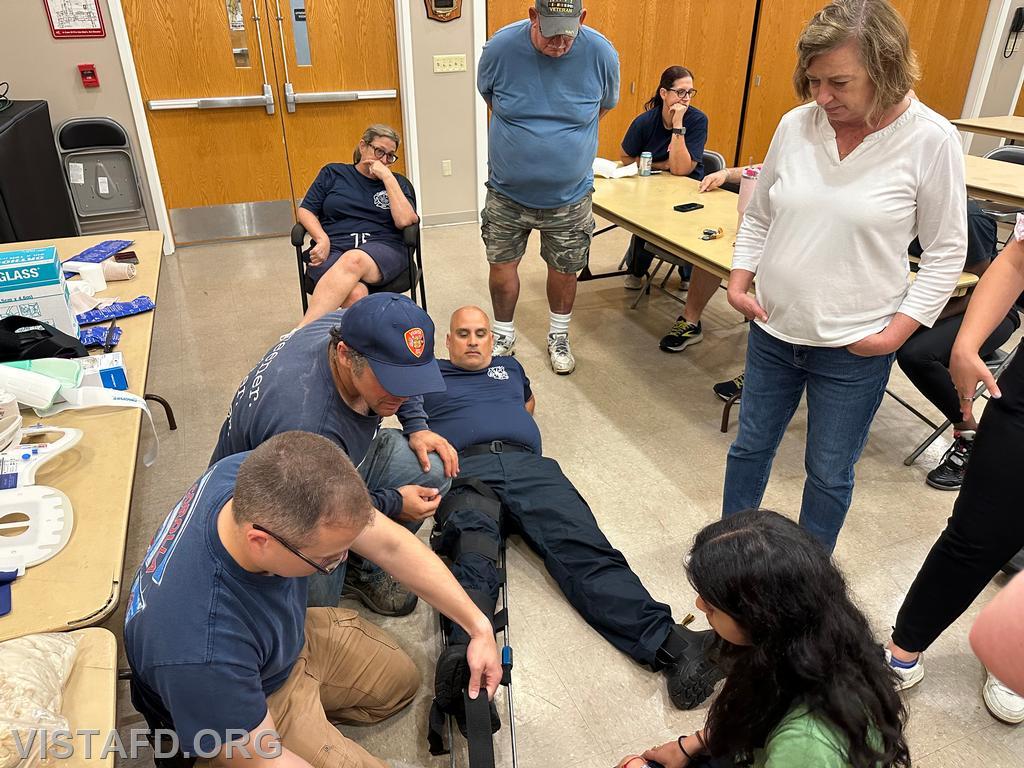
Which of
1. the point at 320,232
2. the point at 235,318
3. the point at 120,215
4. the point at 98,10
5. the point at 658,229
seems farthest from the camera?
the point at 120,215

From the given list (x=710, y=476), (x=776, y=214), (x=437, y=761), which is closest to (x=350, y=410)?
(x=437, y=761)

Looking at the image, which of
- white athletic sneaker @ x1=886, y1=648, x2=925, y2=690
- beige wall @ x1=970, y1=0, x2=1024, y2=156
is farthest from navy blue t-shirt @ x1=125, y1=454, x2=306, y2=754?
beige wall @ x1=970, y1=0, x2=1024, y2=156

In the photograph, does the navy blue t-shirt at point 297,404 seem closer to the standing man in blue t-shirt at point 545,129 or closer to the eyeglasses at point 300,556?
the eyeglasses at point 300,556

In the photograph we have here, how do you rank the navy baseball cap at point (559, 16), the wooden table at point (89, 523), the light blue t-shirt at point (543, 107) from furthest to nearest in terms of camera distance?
the light blue t-shirt at point (543, 107) < the navy baseball cap at point (559, 16) < the wooden table at point (89, 523)

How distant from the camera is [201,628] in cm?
107

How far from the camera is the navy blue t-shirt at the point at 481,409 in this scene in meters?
2.30

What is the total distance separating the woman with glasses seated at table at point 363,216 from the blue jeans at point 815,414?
1.84m

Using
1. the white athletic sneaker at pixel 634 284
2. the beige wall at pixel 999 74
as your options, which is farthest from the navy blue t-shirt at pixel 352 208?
the beige wall at pixel 999 74

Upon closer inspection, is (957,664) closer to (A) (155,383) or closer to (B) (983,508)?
(B) (983,508)

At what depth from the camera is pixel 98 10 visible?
4367 mm

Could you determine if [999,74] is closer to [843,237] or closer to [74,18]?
[843,237]

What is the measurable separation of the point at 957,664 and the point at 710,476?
97 cm

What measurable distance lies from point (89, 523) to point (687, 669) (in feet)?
4.58

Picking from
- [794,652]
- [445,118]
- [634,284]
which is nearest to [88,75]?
[445,118]
